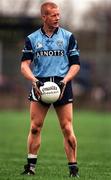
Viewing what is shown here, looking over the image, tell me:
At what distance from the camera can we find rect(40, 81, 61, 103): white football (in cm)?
1061

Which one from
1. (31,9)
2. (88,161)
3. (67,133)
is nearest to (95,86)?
(31,9)

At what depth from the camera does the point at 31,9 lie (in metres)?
58.5

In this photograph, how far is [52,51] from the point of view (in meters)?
10.8

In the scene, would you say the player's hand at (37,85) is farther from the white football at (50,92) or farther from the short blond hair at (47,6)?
the short blond hair at (47,6)

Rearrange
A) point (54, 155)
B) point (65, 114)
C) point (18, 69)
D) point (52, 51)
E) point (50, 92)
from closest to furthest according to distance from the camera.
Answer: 1. point (50, 92)
2. point (52, 51)
3. point (65, 114)
4. point (54, 155)
5. point (18, 69)

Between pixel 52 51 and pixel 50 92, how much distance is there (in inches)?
20.9

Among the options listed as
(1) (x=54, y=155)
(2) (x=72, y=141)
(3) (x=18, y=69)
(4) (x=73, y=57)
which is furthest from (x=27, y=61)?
(3) (x=18, y=69)

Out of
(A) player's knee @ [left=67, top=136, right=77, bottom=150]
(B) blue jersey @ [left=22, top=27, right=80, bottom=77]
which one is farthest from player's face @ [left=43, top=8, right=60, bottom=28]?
(A) player's knee @ [left=67, top=136, right=77, bottom=150]

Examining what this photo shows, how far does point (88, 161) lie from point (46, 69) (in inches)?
141

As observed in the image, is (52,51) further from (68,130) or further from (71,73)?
(68,130)

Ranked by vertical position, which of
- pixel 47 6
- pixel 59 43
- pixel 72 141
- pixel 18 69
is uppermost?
pixel 47 6

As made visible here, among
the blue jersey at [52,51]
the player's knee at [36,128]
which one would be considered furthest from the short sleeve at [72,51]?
the player's knee at [36,128]

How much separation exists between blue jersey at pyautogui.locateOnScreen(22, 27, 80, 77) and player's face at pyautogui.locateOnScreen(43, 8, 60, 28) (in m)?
0.15

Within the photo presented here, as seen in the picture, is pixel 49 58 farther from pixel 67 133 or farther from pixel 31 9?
pixel 31 9
